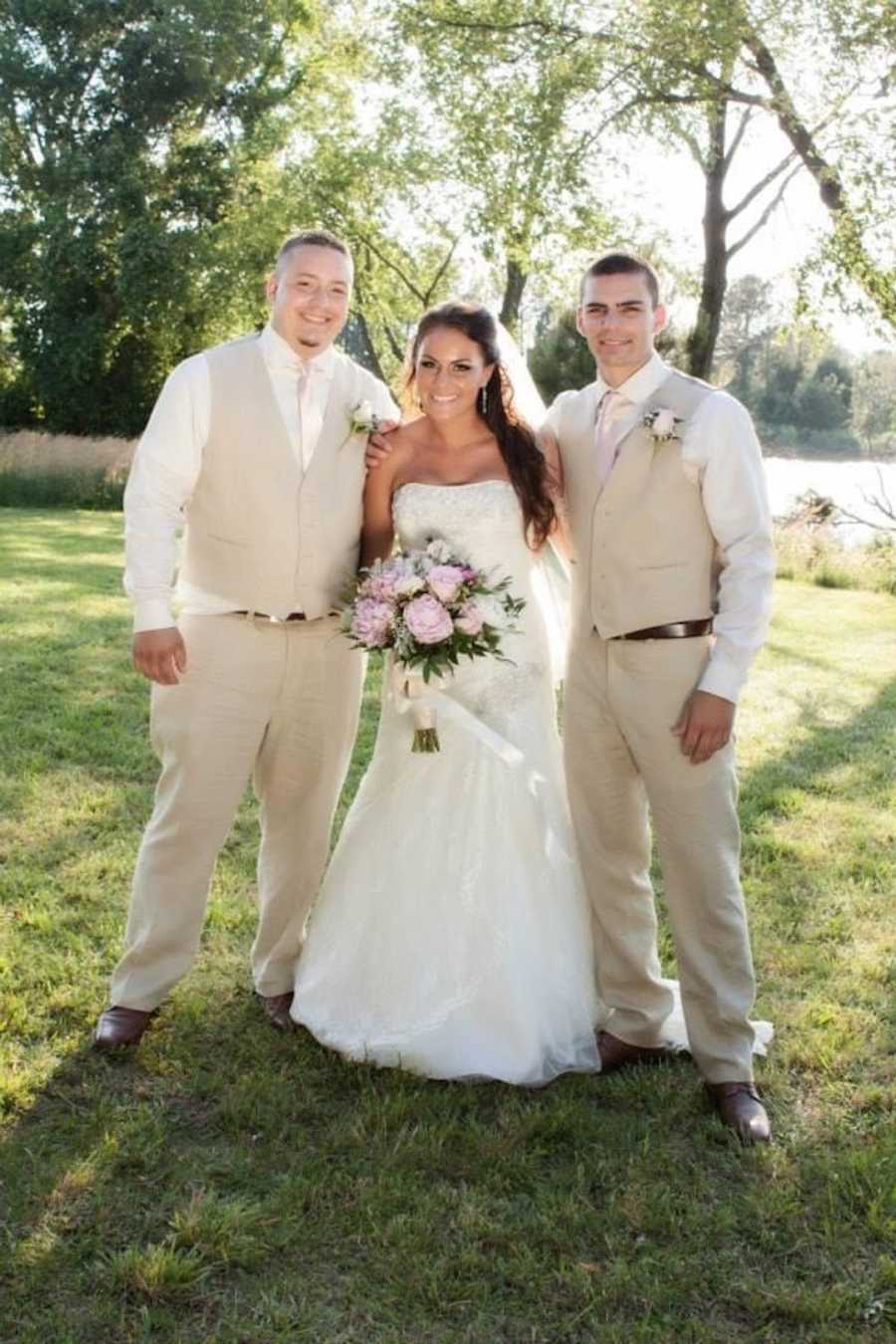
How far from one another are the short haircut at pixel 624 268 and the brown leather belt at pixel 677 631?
936mm

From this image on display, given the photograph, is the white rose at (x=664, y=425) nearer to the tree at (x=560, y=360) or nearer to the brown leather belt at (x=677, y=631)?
the brown leather belt at (x=677, y=631)

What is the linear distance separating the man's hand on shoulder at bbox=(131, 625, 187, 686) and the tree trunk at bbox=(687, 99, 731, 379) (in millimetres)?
18261

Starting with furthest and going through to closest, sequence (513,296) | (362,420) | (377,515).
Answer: (513,296) < (377,515) < (362,420)

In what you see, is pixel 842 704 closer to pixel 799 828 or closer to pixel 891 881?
pixel 799 828

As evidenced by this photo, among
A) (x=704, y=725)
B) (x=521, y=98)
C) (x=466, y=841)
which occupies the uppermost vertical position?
(x=521, y=98)

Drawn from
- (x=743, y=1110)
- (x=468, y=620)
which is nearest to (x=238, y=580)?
(x=468, y=620)

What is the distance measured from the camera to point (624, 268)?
3549 mm

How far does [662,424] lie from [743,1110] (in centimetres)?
191

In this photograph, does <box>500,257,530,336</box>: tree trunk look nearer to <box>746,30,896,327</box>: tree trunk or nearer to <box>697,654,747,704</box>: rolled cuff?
<box>746,30,896,327</box>: tree trunk

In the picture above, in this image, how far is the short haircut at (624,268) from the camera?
11.6 feet

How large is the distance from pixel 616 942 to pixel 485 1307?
1392mm

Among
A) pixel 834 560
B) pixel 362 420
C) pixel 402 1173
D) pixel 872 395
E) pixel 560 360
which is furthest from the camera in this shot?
pixel 872 395

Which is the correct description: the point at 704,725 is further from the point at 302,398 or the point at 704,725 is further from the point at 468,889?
the point at 302,398

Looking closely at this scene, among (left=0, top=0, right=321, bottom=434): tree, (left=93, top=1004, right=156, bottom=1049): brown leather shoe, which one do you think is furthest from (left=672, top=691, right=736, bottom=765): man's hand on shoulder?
(left=0, top=0, right=321, bottom=434): tree
